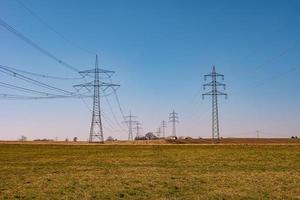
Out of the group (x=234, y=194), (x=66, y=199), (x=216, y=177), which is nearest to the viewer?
(x=66, y=199)

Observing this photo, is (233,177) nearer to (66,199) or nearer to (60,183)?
(60,183)

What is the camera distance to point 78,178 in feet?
82.4

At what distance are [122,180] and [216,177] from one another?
5028mm

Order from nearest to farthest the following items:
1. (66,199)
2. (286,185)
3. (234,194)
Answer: (66,199) → (234,194) → (286,185)

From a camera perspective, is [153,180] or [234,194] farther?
[153,180]

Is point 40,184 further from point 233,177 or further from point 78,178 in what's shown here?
point 233,177

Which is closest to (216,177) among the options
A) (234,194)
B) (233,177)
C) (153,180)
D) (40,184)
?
(233,177)

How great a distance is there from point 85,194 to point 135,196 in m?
1.93

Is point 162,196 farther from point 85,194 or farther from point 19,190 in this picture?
point 19,190

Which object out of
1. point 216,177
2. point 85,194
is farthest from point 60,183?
point 216,177

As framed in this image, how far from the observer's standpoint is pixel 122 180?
2402cm

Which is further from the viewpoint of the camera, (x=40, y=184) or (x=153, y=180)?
(x=153, y=180)

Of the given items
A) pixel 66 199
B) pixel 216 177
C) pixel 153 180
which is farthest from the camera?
pixel 216 177

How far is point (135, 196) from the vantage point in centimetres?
1839
